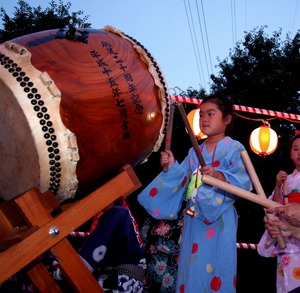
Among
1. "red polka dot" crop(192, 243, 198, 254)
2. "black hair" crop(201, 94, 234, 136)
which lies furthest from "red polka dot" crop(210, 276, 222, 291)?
"black hair" crop(201, 94, 234, 136)

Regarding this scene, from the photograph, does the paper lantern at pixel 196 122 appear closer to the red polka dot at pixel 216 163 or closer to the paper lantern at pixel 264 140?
the paper lantern at pixel 264 140

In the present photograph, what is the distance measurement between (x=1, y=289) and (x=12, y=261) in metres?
0.77

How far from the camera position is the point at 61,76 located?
127 cm

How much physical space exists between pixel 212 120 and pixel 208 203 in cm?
51

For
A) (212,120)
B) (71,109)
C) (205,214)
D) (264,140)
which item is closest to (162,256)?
(205,214)

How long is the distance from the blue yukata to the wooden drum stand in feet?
2.56

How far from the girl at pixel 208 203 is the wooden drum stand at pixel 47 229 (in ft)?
2.34

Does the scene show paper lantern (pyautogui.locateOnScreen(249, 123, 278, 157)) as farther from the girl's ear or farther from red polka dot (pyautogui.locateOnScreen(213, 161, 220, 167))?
red polka dot (pyautogui.locateOnScreen(213, 161, 220, 167))

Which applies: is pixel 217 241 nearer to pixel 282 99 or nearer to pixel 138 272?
pixel 138 272

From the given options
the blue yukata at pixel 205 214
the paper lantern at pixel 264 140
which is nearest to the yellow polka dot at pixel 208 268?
the blue yukata at pixel 205 214

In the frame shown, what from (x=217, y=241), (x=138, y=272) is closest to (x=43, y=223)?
(x=138, y=272)

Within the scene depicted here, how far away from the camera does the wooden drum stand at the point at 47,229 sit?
113 centimetres

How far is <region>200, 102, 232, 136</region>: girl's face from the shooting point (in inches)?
87.2

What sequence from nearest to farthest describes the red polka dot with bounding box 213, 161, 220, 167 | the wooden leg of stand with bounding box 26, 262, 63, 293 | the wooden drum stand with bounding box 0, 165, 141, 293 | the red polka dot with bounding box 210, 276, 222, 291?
the wooden drum stand with bounding box 0, 165, 141, 293 < the wooden leg of stand with bounding box 26, 262, 63, 293 < the red polka dot with bounding box 210, 276, 222, 291 < the red polka dot with bounding box 213, 161, 220, 167
